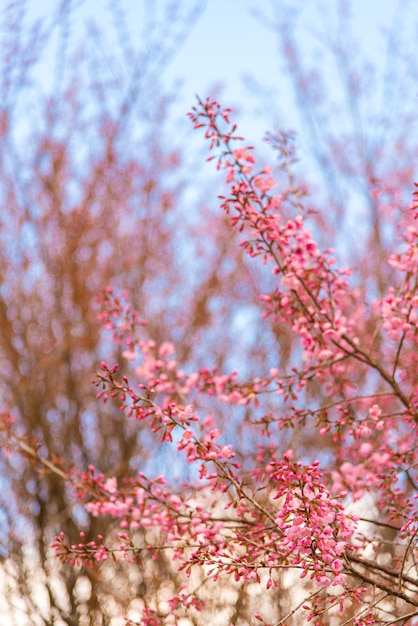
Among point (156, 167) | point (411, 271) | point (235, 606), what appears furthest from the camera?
point (156, 167)

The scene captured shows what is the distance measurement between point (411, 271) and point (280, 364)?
2.91m

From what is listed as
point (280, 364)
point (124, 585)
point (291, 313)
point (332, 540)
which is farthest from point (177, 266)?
point (332, 540)

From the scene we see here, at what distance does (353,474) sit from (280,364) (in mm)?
2640

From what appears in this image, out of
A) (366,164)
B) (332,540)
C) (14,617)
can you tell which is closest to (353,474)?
(332,540)

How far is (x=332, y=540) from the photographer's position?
74.4 inches

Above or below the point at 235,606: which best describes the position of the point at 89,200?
above

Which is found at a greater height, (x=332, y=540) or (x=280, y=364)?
(x=280, y=364)

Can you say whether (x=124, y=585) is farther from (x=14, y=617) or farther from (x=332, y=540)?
(x=332, y=540)

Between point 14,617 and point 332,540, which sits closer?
point 332,540

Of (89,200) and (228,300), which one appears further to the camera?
(228,300)

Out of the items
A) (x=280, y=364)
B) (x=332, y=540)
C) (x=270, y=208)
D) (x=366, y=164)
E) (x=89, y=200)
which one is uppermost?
(x=366, y=164)

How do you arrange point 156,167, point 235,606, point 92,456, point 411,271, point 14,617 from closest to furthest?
point 411,271 → point 235,606 → point 14,617 → point 92,456 → point 156,167

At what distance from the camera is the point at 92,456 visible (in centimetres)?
495

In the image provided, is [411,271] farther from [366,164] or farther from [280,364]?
[366,164]
